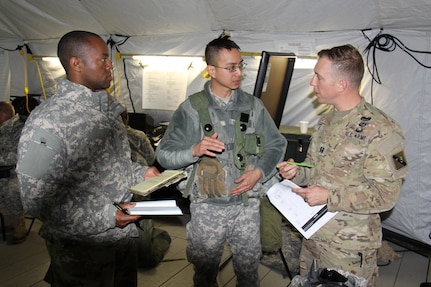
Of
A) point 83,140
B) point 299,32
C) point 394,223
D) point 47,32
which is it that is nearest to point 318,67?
point 83,140

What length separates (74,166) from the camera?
1529mm

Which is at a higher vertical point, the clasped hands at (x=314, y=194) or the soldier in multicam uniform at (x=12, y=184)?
the clasped hands at (x=314, y=194)

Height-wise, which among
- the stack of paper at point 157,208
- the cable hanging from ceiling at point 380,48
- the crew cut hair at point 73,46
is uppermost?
the cable hanging from ceiling at point 380,48

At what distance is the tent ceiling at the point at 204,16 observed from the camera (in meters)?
3.09

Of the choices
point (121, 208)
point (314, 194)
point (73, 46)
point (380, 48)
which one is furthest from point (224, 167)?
point (380, 48)

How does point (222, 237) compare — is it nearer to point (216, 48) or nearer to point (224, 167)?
point (224, 167)

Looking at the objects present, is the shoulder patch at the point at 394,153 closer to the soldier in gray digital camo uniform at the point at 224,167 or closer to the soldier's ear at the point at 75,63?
the soldier in gray digital camo uniform at the point at 224,167

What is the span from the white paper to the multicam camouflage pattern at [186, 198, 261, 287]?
364 mm

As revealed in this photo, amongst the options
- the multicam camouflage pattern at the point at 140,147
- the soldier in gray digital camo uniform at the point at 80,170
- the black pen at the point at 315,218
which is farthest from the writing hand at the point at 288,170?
the multicam camouflage pattern at the point at 140,147

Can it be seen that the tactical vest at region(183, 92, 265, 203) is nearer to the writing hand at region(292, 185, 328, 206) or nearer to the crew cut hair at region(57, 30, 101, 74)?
the writing hand at region(292, 185, 328, 206)

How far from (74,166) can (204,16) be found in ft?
9.92

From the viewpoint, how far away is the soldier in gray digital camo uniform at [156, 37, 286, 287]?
210cm

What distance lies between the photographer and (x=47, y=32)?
551cm

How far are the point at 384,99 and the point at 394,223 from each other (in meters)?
1.49
